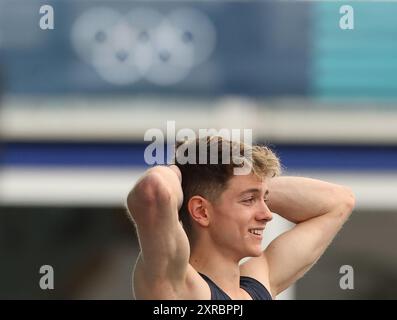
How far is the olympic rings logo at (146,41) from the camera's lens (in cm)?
515

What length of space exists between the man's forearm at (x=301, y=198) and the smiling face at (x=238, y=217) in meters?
→ 0.08

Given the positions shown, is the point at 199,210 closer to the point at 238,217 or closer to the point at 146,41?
the point at 238,217

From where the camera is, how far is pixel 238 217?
247 centimetres

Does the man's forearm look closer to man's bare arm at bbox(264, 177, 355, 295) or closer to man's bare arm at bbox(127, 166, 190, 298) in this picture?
man's bare arm at bbox(264, 177, 355, 295)

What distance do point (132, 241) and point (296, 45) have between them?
5.36 ft

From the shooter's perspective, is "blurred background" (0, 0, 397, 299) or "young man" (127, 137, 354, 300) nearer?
"young man" (127, 137, 354, 300)

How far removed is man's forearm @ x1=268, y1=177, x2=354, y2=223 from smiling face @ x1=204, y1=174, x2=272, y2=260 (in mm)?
83

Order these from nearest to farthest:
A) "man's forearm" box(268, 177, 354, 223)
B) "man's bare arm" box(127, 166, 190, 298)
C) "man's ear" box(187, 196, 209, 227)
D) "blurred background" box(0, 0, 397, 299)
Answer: "man's bare arm" box(127, 166, 190, 298)
"man's ear" box(187, 196, 209, 227)
"man's forearm" box(268, 177, 354, 223)
"blurred background" box(0, 0, 397, 299)

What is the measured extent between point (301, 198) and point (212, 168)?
0.31 metres

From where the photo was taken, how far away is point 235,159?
2445 millimetres

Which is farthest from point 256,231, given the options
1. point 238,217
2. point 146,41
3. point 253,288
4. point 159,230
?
point 146,41

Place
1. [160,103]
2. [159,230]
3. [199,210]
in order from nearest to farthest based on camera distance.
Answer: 1. [159,230]
2. [199,210]
3. [160,103]

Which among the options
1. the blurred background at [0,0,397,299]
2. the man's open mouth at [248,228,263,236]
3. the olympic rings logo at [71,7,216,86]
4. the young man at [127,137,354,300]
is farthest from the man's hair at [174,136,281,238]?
the olympic rings logo at [71,7,216,86]

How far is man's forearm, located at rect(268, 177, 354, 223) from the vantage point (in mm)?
2551
